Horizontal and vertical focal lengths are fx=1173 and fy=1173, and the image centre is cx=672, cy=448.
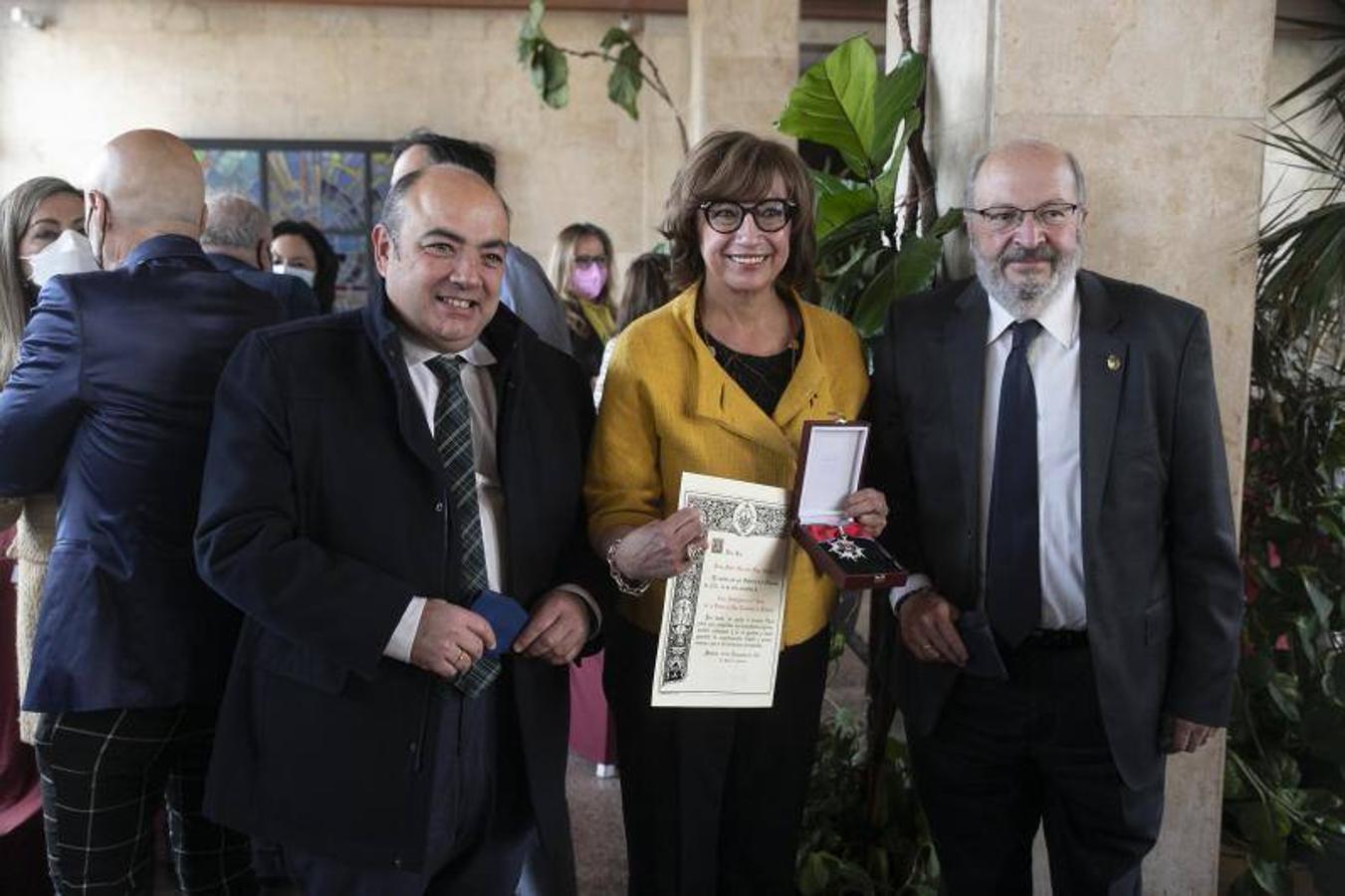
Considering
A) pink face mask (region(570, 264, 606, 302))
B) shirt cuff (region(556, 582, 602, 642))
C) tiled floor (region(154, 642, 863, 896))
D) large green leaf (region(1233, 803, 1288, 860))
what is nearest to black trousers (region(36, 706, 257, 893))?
shirt cuff (region(556, 582, 602, 642))

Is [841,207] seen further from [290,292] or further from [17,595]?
[17,595]

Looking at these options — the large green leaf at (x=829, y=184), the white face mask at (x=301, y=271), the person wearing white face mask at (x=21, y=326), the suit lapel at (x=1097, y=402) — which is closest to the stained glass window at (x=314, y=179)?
the white face mask at (x=301, y=271)

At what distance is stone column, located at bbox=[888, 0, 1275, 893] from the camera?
8.48 ft

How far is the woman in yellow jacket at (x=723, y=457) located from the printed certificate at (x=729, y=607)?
0.09 metres

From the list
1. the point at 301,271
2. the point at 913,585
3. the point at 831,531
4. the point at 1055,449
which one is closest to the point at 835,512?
the point at 831,531

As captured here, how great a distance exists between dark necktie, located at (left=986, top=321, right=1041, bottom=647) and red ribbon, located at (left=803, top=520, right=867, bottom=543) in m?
0.30

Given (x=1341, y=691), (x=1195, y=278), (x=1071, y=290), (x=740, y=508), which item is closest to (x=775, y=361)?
(x=740, y=508)

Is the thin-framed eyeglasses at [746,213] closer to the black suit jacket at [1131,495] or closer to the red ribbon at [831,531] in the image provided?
the black suit jacket at [1131,495]

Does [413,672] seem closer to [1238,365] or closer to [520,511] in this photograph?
[520,511]

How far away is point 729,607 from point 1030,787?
784 millimetres

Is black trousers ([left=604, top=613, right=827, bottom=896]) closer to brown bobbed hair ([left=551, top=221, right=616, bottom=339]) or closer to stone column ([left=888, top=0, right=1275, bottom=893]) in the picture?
stone column ([left=888, top=0, right=1275, bottom=893])

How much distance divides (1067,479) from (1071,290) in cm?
36

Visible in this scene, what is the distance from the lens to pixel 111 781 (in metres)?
2.18

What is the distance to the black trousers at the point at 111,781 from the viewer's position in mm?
2146
